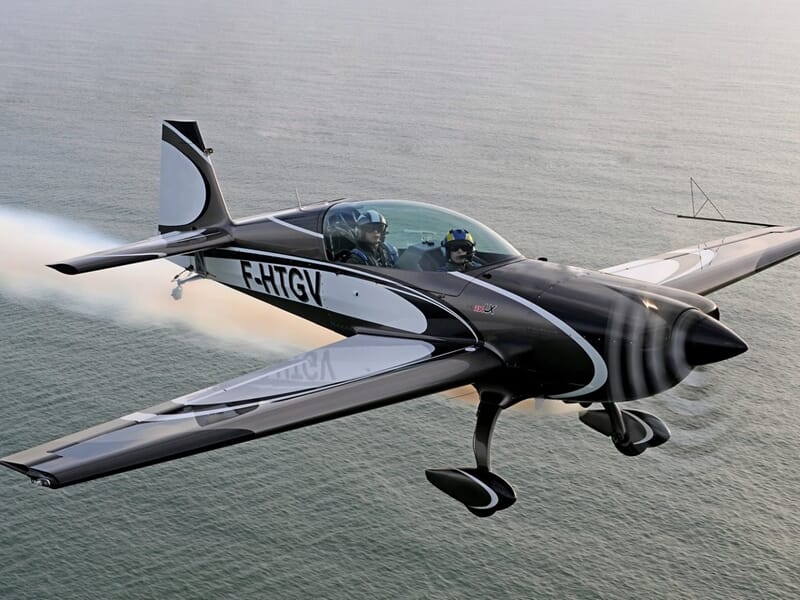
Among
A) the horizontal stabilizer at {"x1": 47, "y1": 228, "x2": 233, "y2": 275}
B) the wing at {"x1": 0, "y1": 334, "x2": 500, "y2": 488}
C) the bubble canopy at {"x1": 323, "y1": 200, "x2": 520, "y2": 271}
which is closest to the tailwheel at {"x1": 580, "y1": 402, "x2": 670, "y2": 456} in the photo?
the wing at {"x1": 0, "y1": 334, "x2": 500, "y2": 488}

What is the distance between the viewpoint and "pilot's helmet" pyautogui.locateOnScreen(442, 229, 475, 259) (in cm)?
2047

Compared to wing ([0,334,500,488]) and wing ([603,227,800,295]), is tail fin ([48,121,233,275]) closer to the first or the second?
wing ([0,334,500,488])

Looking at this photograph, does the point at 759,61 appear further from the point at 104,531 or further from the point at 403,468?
the point at 104,531

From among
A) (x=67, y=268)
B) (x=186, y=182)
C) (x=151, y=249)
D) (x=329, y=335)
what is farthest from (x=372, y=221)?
(x=329, y=335)

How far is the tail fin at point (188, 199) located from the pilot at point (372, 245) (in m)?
4.73

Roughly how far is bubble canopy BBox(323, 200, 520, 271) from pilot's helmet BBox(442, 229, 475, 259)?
0.13 metres

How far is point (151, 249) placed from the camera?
24.3 metres

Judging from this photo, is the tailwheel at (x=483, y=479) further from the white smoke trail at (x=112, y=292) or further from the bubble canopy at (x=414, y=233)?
the white smoke trail at (x=112, y=292)

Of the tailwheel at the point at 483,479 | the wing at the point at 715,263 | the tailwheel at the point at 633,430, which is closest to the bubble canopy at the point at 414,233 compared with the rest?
the tailwheel at the point at 483,479

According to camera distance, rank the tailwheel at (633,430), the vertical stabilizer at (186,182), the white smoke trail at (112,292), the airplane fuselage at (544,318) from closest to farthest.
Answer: the airplane fuselage at (544,318) → the tailwheel at (633,430) → the vertical stabilizer at (186,182) → the white smoke trail at (112,292)

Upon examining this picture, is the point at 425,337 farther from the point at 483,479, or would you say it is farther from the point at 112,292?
the point at 112,292

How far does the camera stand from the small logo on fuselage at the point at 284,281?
74.3 ft

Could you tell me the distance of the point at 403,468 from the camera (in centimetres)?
4881

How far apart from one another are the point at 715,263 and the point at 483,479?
33.0 feet
